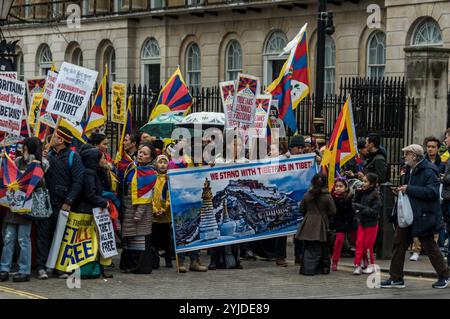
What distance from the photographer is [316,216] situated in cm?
1498

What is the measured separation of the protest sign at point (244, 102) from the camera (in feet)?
52.0

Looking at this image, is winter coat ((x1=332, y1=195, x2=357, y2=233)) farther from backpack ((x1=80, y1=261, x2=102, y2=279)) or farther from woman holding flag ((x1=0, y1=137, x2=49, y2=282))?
woman holding flag ((x1=0, y1=137, x2=49, y2=282))

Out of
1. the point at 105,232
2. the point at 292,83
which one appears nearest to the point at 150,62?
the point at 292,83

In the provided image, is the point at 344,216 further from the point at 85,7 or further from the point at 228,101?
the point at 85,7

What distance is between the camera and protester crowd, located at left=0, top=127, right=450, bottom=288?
45.2ft

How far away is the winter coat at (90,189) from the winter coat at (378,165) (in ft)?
14.4

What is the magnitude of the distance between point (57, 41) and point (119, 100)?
1085 inches

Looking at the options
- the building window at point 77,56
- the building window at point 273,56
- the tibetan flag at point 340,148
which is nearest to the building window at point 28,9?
the building window at point 77,56

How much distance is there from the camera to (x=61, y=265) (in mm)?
14156

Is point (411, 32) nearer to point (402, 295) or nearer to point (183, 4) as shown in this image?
point (183, 4)

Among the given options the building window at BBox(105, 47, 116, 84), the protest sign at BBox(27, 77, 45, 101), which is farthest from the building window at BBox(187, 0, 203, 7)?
the protest sign at BBox(27, 77, 45, 101)

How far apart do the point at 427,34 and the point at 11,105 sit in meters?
18.0

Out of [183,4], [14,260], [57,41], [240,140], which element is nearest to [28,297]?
[14,260]

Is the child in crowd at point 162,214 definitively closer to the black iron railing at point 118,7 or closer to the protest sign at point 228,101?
the protest sign at point 228,101
